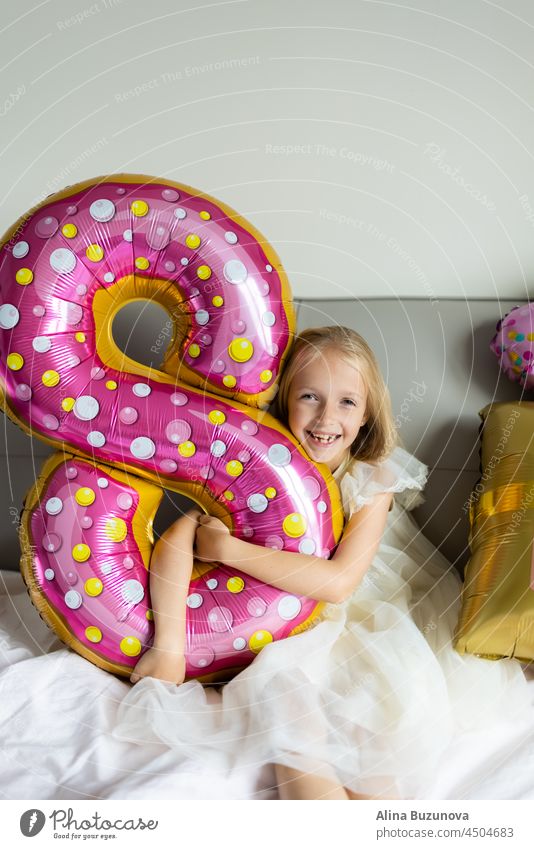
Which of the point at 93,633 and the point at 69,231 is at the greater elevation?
the point at 69,231

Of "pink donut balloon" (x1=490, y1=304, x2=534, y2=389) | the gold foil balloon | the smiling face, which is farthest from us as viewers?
"pink donut balloon" (x1=490, y1=304, x2=534, y2=389)

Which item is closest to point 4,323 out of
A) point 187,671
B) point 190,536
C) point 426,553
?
point 190,536

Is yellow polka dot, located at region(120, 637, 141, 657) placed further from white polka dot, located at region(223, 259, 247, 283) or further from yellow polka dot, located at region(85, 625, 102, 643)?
white polka dot, located at region(223, 259, 247, 283)

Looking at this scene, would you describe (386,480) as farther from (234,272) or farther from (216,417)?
(234,272)

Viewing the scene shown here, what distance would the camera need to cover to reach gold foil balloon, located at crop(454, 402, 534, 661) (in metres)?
1.07

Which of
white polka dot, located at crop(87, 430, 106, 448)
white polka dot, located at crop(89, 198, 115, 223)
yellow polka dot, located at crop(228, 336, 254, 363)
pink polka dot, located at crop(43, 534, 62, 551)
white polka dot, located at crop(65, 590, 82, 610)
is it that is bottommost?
white polka dot, located at crop(65, 590, 82, 610)

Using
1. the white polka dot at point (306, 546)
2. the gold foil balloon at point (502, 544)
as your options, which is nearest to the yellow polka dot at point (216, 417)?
the white polka dot at point (306, 546)

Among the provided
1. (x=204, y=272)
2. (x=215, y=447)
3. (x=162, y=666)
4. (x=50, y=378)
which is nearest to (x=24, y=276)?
(x=50, y=378)

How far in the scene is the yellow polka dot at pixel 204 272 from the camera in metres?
1.13

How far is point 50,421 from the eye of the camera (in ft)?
3.63

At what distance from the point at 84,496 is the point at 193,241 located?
0.39 meters

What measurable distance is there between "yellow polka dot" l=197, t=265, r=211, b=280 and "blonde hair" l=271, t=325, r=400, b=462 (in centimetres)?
19

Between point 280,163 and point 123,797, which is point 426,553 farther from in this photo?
point 280,163

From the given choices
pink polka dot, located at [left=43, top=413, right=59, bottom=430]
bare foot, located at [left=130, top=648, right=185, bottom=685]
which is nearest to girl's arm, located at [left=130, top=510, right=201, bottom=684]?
bare foot, located at [left=130, top=648, right=185, bottom=685]
